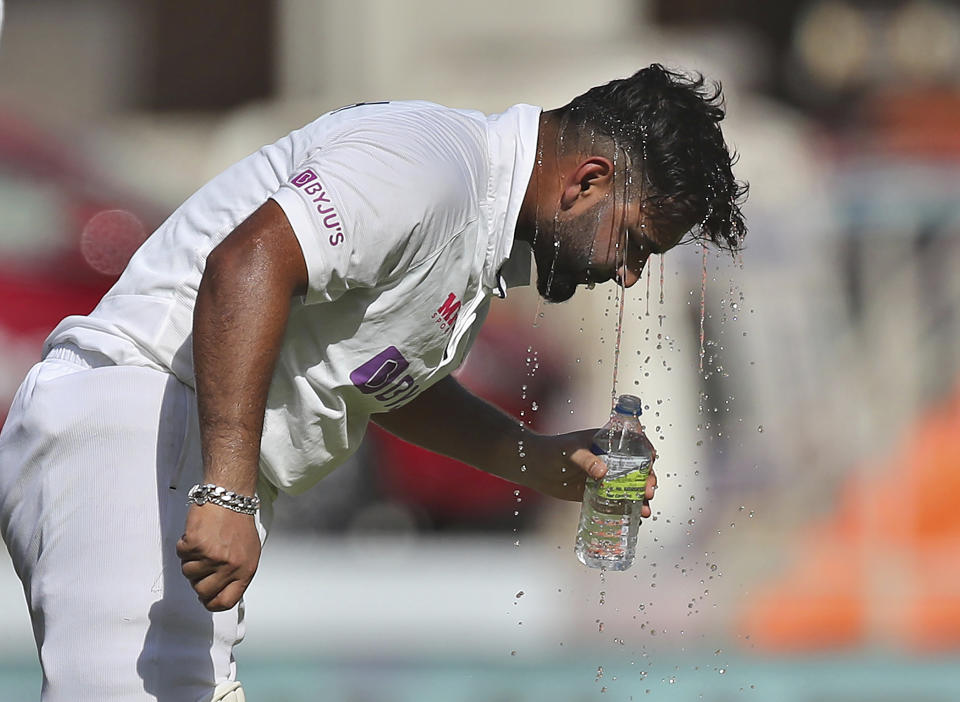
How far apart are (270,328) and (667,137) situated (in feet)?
2.71

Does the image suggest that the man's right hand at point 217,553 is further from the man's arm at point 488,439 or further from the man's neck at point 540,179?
the man's arm at point 488,439

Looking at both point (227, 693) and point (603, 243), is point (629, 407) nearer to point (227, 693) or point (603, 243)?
point (603, 243)

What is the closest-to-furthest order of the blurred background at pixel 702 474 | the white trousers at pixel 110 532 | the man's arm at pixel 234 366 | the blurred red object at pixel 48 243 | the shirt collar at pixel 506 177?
the man's arm at pixel 234 366
the white trousers at pixel 110 532
the shirt collar at pixel 506 177
the blurred background at pixel 702 474
the blurred red object at pixel 48 243

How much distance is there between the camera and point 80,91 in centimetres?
1233

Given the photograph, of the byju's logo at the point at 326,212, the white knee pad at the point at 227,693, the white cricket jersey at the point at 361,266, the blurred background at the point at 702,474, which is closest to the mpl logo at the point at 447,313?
the white cricket jersey at the point at 361,266

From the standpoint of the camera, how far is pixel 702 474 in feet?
20.6

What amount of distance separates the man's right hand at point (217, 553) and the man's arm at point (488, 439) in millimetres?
901

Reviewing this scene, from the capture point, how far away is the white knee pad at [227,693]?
2477mm

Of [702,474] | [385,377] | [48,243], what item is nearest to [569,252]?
[385,377]

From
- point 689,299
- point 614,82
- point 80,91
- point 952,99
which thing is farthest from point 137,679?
point 80,91

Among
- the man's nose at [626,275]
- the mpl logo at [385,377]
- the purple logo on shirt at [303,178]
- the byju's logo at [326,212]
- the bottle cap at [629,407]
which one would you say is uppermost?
the purple logo on shirt at [303,178]

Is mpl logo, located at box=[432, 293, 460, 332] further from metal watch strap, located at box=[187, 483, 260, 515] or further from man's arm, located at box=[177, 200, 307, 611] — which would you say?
metal watch strap, located at box=[187, 483, 260, 515]

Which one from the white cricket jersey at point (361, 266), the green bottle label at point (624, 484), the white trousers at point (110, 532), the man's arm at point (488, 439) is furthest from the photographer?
the man's arm at point (488, 439)

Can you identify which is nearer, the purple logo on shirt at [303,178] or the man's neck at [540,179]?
the purple logo on shirt at [303,178]
